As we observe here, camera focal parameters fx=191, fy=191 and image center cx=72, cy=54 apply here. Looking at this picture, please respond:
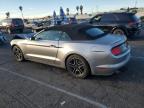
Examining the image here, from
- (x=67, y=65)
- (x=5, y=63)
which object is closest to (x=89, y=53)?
(x=67, y=65)

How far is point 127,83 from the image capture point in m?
4.90

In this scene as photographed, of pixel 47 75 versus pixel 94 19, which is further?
pixel 94 19

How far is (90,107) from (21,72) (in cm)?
325

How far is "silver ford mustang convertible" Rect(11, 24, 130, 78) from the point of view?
489 cm

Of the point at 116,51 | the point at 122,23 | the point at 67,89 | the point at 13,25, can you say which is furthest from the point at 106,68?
the point at 13,25

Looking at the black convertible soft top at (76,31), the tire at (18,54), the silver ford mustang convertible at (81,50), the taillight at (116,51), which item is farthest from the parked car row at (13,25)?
the taillight at (116,51)

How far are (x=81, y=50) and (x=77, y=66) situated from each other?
529 mm

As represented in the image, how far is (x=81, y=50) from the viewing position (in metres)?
5.10

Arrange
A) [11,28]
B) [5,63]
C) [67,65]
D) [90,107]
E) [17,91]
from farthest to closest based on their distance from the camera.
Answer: [11,28] < [5,63] < [67,65] < [17,91] < [90,107]

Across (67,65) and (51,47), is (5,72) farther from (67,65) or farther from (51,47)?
(67,65)

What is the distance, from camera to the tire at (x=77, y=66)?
17.0 ft

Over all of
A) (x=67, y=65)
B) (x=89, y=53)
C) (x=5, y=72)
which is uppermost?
(x=89, y=53)

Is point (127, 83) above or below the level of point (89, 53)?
below

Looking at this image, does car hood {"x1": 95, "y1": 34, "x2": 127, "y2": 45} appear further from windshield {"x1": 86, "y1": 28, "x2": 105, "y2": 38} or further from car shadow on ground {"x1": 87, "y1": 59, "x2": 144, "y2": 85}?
car shadow on ground {"x1": 87, "y1": 59, "x2": 144, "y2": 85}
